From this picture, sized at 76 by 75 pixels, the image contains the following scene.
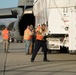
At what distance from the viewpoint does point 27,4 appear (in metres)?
30.5

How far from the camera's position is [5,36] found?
2211 centimetres

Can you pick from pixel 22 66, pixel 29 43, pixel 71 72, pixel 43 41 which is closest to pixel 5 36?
pixel 29 43

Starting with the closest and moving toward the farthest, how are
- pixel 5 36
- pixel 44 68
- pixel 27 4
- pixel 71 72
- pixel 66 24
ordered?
pixel 71 72 → pixel 44 68 → pixel 66 24 → pixel 5 36 → pixel 27 4

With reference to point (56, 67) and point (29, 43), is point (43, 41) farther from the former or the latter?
point (29, 43)

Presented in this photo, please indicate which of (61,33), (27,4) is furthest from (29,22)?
(61,33)

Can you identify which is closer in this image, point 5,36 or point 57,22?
point 57,22

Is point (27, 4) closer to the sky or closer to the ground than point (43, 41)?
closer to the sky

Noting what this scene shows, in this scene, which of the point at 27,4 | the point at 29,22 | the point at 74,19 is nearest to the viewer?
the point at 74,19

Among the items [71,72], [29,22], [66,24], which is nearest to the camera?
[71,72]

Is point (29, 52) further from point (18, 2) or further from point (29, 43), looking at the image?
point (18, 2)

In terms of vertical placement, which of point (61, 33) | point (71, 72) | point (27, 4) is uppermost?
point (27, 4)

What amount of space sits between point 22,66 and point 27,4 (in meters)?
17.4

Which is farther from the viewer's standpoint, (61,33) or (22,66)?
(61,33)

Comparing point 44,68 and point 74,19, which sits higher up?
point 74,19
